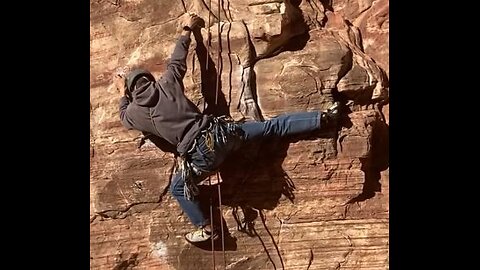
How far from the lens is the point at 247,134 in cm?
284

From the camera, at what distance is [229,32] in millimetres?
2969

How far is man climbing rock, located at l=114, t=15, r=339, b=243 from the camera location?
282 centimetres

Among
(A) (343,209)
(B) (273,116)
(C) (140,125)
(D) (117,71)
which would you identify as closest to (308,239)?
(A) (343,209)

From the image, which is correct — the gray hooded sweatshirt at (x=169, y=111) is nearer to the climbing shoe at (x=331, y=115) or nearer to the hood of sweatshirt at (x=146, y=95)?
the hood of sweatshirt at (x=146, y=95)

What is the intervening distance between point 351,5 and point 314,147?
0.53 metres

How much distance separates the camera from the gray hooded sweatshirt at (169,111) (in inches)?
111

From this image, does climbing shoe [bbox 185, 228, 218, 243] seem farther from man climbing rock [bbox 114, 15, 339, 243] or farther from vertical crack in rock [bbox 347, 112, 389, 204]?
vertical crack in rock [bbox 347, 112, 389, 204]

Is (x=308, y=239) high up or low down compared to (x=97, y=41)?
down

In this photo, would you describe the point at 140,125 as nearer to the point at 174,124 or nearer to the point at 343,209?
the point at 174,124

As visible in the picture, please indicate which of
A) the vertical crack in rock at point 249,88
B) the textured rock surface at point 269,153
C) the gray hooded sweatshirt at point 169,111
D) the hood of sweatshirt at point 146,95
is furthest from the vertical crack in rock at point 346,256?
the hood of sweatshirt at point 146,95

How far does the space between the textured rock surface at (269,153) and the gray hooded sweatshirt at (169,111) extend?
0.27 ft

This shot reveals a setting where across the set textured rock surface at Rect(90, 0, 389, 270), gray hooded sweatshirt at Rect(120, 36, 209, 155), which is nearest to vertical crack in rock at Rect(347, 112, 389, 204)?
textured rock surface at Rect(90, 0, 389, 270)

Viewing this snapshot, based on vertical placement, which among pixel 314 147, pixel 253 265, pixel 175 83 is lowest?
pixel 253 265

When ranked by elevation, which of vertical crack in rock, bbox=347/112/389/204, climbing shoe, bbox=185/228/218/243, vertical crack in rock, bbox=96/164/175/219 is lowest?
climbing shoe, bbox=185/228/218/243
